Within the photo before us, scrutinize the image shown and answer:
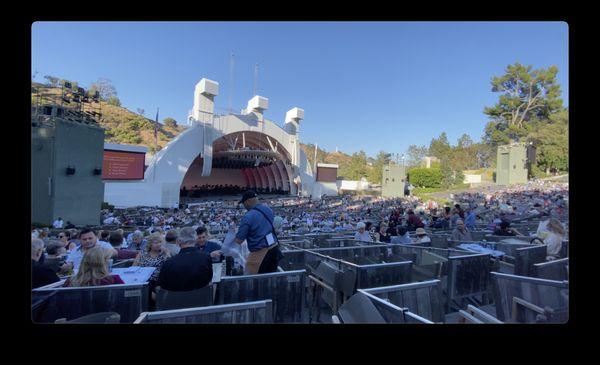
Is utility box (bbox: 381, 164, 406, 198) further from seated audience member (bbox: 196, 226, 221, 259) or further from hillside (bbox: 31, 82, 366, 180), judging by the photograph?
seated audience member (bbox: 196, 226, 221, 259)

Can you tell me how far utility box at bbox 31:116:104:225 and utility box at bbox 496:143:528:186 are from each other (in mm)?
31612

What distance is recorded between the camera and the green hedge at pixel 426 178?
43884 millimetres

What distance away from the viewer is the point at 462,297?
4020 mm

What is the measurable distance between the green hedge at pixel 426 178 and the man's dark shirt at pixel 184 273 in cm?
4539

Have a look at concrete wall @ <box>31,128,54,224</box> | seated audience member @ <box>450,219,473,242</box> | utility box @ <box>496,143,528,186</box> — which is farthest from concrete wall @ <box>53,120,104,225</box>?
utility box @ <box>496,143,528,186</box>

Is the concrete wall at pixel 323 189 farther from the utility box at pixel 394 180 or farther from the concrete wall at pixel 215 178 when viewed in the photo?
the concrete wall at pixel 215 178

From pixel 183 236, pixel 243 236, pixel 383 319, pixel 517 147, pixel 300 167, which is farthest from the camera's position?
pixel 300 167

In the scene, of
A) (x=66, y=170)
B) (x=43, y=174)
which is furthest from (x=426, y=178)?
(x=43, y=174)

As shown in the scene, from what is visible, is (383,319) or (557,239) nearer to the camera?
(383,319)
